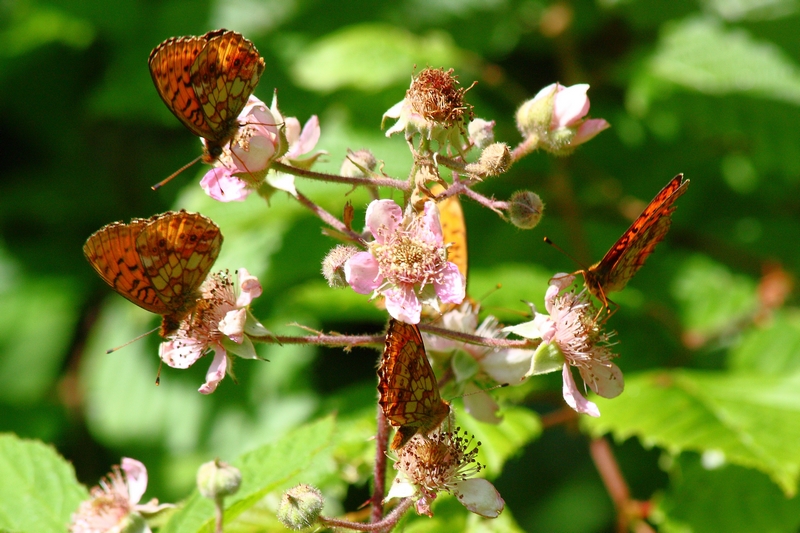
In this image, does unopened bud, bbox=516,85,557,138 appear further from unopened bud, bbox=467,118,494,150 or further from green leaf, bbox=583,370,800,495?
green leaf, bbox=583,370,800,495

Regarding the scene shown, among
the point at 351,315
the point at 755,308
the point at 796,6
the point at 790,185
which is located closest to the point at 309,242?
the point at 351,315

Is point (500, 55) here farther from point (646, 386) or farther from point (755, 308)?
point (646, 386)

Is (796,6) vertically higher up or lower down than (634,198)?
higher up

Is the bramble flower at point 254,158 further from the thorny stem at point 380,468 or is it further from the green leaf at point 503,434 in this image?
the green leaf at point 503,434

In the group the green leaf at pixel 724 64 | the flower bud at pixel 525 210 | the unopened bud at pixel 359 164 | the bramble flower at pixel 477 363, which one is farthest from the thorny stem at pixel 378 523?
the green leaf at pixel 724 64

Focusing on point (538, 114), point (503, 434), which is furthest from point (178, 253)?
point (503, 434)
